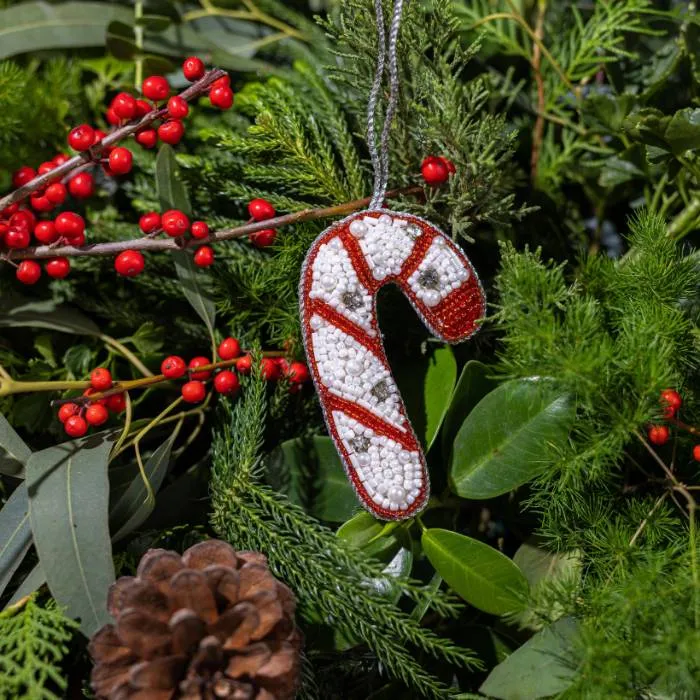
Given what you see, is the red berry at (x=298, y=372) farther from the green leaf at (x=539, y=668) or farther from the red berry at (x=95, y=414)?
the green leaf at (x=539, y=668)

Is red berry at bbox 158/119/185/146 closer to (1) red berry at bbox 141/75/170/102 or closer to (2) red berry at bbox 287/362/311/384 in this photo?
(1) red berry at bbox 141/75/170/102

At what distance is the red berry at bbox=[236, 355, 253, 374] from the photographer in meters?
0.80

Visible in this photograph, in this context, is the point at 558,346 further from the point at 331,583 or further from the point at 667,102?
the point at 667,102

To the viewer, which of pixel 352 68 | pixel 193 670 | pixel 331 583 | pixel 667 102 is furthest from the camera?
pixel 667 102

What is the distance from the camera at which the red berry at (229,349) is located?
821 millimetres

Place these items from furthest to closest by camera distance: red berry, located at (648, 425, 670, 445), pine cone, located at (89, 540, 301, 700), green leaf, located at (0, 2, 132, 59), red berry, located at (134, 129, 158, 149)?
green leaf, located at (0, 2, 132, 59) < red berry, located at (134, 129, 158, 149) < red berry, located at (648, 425, 670, 445) < pine cone, located at (89, 540, 301, 700)

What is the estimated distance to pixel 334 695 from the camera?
77 cm

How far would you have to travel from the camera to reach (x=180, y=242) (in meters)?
0.79

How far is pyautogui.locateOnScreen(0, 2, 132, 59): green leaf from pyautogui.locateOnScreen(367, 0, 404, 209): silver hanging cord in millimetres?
458

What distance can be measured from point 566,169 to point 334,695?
2.22ft

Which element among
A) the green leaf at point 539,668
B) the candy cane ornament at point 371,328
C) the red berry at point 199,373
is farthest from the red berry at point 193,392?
the green leaf at point 539,668

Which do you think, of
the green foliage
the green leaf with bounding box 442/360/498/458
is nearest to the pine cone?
the green foliage

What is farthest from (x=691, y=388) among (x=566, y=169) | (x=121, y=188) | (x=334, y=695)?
(x=121, y=188)

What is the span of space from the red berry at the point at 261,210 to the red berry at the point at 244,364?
140 mm
